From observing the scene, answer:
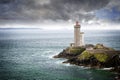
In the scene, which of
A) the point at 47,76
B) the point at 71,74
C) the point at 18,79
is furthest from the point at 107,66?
the point at 18,79

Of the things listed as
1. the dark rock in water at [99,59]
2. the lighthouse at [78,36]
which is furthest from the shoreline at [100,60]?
the lighthouse at [78,36]

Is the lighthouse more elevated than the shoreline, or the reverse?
the lighthouse

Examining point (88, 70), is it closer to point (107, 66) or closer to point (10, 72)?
point (107, 66)

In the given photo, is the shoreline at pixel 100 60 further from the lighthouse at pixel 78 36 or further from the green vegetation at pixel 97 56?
the lighthouse at pixel 78 36

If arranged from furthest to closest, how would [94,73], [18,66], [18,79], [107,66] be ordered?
[18,66] < [107,66] < [94,73] < [18,79]

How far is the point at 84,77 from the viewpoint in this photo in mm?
65938

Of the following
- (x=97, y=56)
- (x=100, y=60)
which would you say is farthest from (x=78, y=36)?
(x=100, y=60)

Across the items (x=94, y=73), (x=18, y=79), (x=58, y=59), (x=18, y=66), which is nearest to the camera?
(x=18, y=79)

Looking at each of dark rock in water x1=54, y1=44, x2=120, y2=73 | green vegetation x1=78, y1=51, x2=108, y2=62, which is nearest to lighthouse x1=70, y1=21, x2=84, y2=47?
dark rock in water x1=54, y1=44, x2=120, y2=73

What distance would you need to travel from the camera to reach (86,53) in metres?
84.3

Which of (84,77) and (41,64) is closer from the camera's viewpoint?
(84,77)

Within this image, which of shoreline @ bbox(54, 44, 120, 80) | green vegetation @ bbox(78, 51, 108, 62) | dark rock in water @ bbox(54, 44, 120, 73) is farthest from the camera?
green vegetation @ bbox(78, 51, 108, 62)

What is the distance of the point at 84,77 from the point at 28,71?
17.1m

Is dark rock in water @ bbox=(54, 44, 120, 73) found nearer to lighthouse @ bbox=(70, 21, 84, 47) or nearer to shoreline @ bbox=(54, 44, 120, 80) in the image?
shoreline @ bbox=(54, 44, 120, 80)
